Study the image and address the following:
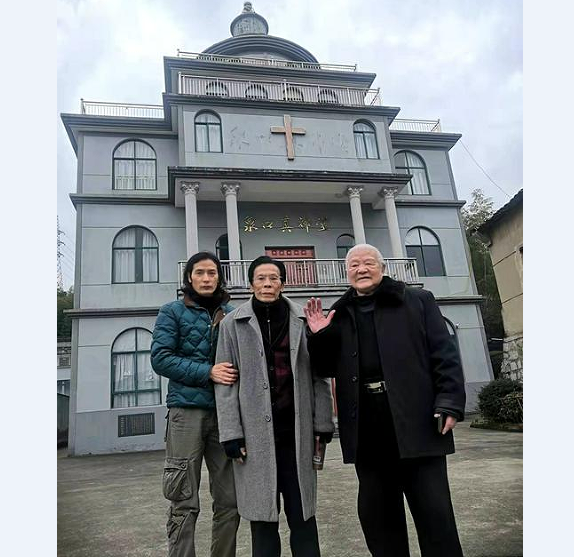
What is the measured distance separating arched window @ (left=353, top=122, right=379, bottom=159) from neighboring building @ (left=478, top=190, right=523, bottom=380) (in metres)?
4.85

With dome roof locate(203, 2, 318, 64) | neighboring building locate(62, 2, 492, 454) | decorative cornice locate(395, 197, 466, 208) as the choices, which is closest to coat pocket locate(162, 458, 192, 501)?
neighboring building locate(62, 2, 492, 454)

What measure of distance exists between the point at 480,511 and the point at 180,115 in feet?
33.5

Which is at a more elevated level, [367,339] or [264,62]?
[264,62]

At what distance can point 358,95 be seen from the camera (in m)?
12.2

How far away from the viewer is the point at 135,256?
10.2 metres

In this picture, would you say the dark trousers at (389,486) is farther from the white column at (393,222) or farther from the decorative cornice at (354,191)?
the decorative cornice at (354,191)

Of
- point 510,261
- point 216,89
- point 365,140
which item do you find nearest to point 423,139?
point 365,140

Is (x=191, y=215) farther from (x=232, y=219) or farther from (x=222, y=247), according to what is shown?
(x=222, y=247)

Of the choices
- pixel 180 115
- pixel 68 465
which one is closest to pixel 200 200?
pixel 180 115

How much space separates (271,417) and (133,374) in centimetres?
846

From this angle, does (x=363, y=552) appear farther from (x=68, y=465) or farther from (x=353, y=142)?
(x=353, y=142)

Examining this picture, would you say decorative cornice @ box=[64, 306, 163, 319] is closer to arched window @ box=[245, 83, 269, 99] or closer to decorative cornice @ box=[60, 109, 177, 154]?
decorative cornice @ box=[60, 109, 177, 154]

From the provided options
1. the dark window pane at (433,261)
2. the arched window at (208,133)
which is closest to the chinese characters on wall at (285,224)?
the arched window at (208,133)

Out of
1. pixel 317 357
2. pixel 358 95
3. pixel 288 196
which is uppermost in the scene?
pixel 358 95
